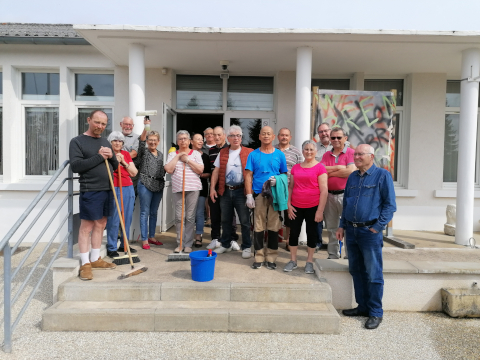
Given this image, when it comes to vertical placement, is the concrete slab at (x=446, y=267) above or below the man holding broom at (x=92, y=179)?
below

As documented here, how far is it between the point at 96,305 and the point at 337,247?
2.76m

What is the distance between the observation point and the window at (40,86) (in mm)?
6723

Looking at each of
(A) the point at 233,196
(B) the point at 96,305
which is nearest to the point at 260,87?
(A) the point at 233,196

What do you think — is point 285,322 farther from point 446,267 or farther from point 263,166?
point 446,267

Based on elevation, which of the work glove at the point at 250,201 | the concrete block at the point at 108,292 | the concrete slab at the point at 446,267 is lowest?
the concrete block at the point at 108,292

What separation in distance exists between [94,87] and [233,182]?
14.0 feet

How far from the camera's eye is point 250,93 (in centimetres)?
711

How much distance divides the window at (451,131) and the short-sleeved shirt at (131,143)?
20.6 ft

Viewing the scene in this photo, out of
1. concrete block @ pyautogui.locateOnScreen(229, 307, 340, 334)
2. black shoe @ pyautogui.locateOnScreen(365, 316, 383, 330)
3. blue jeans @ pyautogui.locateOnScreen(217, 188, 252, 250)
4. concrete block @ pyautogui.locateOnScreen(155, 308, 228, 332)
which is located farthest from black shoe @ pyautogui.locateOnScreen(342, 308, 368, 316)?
blue jeans @ pyautogui.locateOnScreen(217, 188, 252, 250)

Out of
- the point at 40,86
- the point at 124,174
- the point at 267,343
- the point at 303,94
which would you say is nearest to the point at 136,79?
the point at 124,174

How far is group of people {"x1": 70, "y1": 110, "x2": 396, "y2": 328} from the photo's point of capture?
3.32m

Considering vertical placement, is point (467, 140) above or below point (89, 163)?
above

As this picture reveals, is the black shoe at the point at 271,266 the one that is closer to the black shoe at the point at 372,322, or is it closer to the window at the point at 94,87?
the black shoe at the point at 372,322

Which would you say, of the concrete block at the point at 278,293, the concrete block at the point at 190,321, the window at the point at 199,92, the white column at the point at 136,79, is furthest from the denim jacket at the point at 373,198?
the window at the point at 199,92
